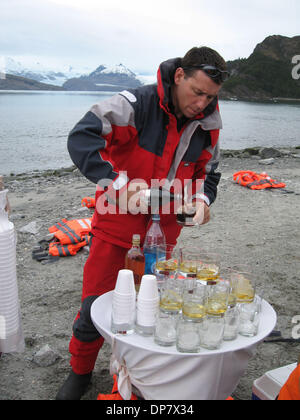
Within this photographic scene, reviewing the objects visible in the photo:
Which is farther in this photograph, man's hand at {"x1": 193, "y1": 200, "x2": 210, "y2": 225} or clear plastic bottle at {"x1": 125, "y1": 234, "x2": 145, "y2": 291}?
man's hand at {"x1": 193, "y1": 200, "x2": 210, "y2": 225}

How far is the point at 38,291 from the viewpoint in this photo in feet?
16.6

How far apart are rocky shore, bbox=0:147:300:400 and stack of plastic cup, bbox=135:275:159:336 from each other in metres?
0.80

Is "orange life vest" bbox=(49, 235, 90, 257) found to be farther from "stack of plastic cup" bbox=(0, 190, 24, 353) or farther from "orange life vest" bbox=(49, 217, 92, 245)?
"stack of plastic cup" bbox=(0, 190, 24, 353)

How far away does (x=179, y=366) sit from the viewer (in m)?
2.05

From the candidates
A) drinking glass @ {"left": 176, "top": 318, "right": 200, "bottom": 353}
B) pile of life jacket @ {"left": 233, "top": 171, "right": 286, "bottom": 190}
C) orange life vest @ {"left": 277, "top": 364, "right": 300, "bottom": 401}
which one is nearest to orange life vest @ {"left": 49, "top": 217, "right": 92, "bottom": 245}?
drinking glass @ {"left": 176, "top": 318, "right": 200, "bottom": 353}

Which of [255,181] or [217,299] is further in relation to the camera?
[255,181]

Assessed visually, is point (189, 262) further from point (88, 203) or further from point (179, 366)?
point (88, 203)

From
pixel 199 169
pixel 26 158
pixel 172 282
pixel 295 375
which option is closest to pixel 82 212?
pixel 199 169

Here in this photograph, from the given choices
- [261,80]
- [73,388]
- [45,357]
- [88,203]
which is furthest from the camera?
[261,80]

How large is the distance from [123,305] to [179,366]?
17.5 inches

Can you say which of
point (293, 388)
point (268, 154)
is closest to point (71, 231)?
point (293, 388)

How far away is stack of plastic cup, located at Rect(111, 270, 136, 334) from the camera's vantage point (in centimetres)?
217

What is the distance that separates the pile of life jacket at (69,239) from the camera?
237 inches

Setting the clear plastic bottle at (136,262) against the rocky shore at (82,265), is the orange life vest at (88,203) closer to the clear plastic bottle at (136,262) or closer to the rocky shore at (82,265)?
the rocky shore at (82,265)
